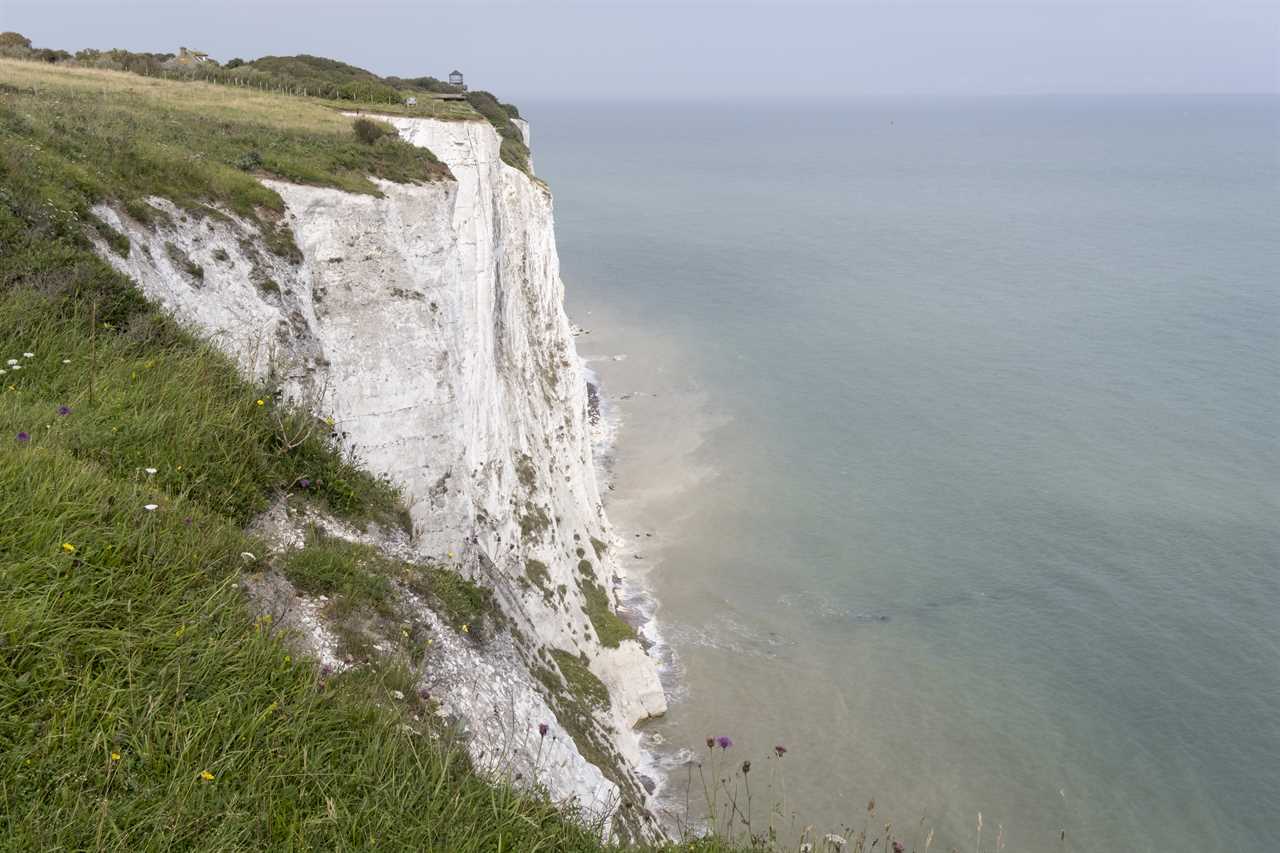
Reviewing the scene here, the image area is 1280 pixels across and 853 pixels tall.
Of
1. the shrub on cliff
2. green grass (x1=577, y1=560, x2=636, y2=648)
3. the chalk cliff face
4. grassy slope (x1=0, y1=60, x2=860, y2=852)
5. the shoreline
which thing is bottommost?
the shoreline

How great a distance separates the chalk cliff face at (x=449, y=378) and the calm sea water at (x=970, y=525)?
8.03 metres

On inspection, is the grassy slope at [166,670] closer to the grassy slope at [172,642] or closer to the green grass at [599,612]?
the grassy slope at [172,642]

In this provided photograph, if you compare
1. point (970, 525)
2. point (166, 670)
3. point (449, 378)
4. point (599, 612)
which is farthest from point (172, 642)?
point (970, 525)

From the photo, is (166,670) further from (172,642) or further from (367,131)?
(367,131)

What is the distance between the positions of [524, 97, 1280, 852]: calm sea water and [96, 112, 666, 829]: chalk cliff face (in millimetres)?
8035

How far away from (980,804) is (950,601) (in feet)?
40.5

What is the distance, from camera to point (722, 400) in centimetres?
6438

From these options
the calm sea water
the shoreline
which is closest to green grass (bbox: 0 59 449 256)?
the shoreline

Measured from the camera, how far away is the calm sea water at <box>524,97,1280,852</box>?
29866 mm

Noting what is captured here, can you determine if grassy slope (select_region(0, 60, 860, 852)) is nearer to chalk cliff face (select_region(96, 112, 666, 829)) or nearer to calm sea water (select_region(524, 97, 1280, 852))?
chalk cliff face (select_region(96, 112, 666, 829))

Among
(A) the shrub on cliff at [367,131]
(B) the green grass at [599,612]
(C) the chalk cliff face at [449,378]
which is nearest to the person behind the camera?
(C) the chalk cliff face at [449,378]

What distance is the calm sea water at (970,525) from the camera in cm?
2987

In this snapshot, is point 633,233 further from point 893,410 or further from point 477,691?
point 477,691

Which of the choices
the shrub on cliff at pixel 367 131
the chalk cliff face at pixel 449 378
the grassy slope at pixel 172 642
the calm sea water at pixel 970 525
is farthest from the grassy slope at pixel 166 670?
the calm sea water at pixel 970 525
